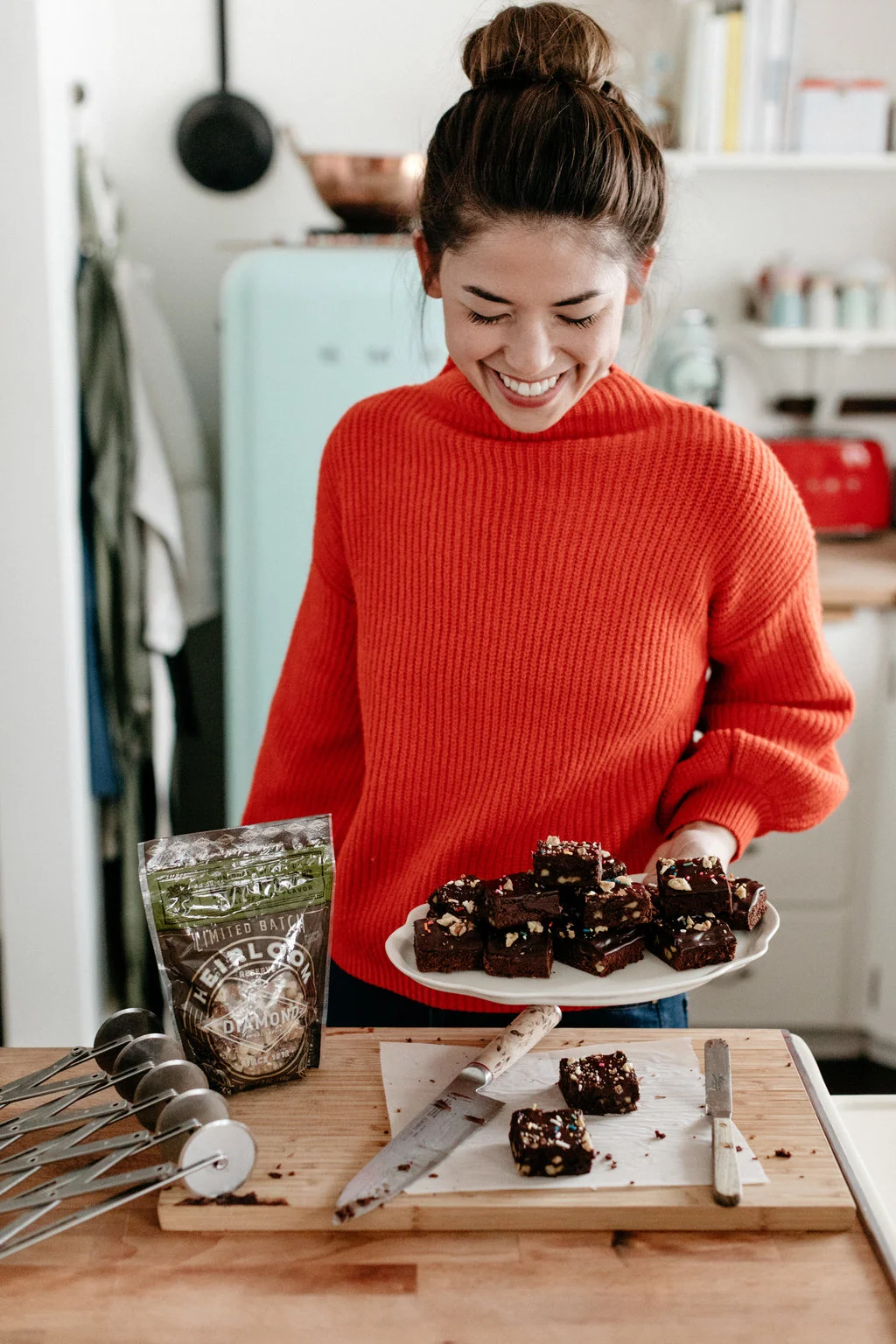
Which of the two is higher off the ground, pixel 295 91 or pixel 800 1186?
pixel 295 91

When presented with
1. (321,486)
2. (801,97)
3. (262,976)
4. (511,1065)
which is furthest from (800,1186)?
(801,97)

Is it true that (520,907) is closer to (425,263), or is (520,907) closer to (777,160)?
(425,263)

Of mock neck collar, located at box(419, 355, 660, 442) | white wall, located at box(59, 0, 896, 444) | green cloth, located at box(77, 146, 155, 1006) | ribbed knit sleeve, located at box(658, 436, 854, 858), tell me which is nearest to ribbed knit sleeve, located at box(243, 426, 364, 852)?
mock neck collar, located at box(419, 355, 660, 442)

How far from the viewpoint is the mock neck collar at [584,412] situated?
1231mm

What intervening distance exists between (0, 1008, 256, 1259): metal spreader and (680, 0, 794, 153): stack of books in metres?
2.37

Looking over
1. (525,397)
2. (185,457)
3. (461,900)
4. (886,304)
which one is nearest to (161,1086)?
(461,900)

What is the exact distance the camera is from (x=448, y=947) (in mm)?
984

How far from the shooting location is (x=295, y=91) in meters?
2.84

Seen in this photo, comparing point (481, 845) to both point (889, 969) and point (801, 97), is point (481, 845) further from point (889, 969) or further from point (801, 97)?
point (801, 97)

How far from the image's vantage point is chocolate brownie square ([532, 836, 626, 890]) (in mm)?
1012

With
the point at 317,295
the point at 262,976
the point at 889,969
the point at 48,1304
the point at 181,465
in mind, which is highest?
the point at 317,295

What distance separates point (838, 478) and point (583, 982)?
2108 mm

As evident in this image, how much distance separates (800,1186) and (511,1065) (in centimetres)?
24

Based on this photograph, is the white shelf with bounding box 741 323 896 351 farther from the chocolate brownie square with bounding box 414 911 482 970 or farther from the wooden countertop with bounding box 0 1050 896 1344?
the wooden countertop with bounding box 0 1050 896 1344
